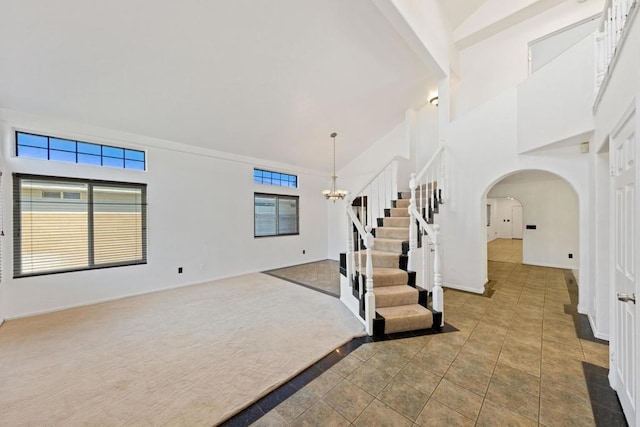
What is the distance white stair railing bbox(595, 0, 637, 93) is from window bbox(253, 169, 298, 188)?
5741 mm

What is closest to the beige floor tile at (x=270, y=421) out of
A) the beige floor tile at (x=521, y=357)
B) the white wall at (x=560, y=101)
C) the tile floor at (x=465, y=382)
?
the tile floor at (x=465, y=382)

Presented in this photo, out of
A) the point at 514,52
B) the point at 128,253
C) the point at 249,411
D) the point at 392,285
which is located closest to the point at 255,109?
the point at 128,253

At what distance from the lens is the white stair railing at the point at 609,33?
194 centimetres

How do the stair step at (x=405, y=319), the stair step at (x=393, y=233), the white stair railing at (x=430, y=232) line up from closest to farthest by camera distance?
the stair step at (x=405, y=319) → the white stair railing at (x=430, y=232) → the stair step at (x=393, y=233)

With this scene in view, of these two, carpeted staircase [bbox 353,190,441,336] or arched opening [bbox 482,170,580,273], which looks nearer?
carpeted staircase [bbox 353,190,441,336]

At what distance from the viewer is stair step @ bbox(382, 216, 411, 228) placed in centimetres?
427

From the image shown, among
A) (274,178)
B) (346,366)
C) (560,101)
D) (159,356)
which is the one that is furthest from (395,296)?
(274,178)

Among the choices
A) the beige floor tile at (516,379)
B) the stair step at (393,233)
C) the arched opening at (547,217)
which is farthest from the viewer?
the arched opening at (547,217)

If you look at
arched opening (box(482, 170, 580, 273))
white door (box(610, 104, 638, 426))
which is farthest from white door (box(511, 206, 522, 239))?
white door (box(610, 104, 638, 426))

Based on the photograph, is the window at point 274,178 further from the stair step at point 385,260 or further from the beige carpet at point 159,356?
the stair step at point 385,260

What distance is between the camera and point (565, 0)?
404 cm

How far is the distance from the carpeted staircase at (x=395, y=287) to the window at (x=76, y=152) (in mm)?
4287

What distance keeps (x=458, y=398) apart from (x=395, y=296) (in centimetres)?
131

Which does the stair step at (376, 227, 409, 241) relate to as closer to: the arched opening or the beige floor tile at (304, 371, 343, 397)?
the beige floor tile at (304, 371, 343, 397)
